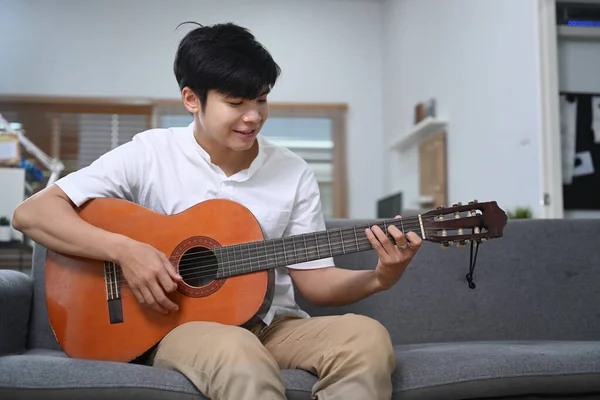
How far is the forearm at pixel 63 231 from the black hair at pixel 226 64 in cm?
39

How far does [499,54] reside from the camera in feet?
13.7

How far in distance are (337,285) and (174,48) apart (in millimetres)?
5681

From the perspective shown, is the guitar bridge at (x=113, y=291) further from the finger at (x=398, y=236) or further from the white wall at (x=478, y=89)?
the white wall at (x=478, y=89)

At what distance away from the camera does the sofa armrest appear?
1653 mm

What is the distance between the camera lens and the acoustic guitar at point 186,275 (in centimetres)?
144

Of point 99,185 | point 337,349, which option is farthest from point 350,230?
point 99,185

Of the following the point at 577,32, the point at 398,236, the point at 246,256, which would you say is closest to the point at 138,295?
the point at 246,256

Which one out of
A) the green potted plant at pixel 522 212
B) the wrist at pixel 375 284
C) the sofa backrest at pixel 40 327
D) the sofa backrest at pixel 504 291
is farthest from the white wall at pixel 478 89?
the sofa backrest at pixel 40 327

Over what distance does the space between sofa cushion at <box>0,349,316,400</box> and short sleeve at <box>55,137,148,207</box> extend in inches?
16.0

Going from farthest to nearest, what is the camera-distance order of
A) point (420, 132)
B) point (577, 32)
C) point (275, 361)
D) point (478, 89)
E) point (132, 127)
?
point (132, 127) → point (420, 132) → point (478, 89) → point (577, 32) → point (275, 361)

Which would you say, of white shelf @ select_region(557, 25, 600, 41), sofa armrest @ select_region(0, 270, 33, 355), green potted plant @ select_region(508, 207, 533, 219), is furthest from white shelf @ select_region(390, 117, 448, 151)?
sofa armrest @ select_region(0, 270, 33, 355)

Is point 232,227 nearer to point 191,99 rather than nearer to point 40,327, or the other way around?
point 191,99

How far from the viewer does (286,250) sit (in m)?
1.45

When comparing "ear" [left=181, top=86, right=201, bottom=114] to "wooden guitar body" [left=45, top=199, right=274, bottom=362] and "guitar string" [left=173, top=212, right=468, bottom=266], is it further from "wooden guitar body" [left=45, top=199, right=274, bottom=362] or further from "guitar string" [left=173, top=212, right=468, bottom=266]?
"guitar string" [left=173, top=212, right=468, bottom=266]
